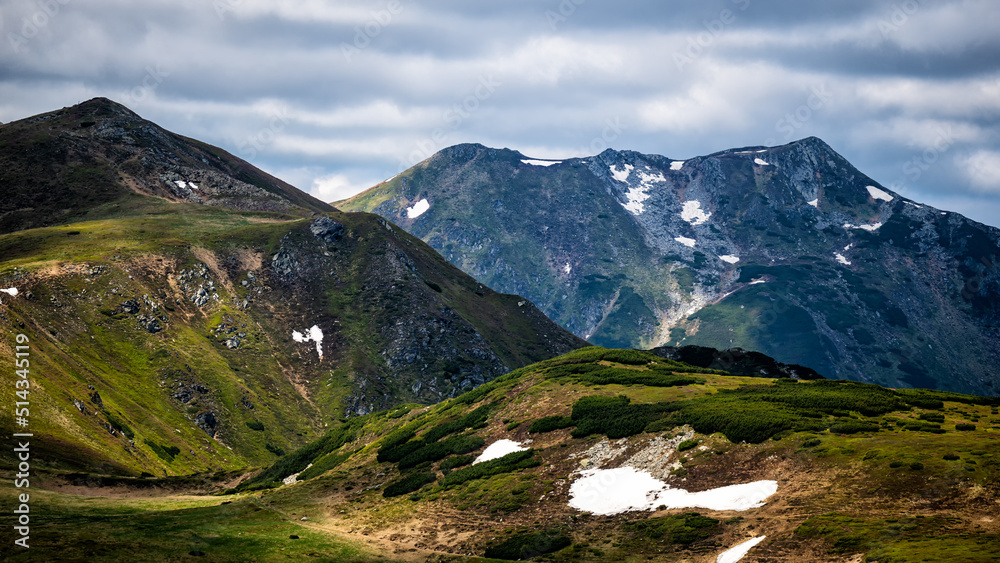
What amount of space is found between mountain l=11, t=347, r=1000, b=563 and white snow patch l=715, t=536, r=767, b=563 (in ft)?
1.24

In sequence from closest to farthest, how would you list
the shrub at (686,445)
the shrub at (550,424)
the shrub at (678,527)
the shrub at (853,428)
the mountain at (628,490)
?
the mountain at (628,490)
the shrub at (678,527)
the shrub at (853,428)
the shrub at (686,445)
the shrub at (550,424)

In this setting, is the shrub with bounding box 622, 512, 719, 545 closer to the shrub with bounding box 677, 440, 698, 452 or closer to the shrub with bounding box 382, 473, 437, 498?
the shrub with bounding box 677, 440, 698, 452

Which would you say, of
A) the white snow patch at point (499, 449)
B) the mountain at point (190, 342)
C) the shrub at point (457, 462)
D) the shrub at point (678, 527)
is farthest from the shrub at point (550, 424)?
the mountain at point (190, 342)

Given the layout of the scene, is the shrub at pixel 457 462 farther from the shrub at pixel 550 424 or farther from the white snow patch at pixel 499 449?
the shrub at pixel 550 424

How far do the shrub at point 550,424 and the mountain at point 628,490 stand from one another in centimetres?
26

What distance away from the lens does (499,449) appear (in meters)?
71.5

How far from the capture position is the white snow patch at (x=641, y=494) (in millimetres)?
48625

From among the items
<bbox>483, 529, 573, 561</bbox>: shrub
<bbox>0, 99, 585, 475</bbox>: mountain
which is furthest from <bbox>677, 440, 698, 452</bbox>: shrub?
<bbox>0, 99, 585, 475</bbox>: mountain

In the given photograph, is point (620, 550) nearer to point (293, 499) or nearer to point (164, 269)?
point (293, 499)

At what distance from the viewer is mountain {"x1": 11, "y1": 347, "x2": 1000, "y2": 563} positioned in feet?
132

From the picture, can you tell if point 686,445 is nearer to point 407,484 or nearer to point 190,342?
point 407,484

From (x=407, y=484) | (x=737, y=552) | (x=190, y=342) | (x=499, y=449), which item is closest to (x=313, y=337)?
(x=190, y=342)

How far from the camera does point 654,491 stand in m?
53.8

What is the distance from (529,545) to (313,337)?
468 feet
